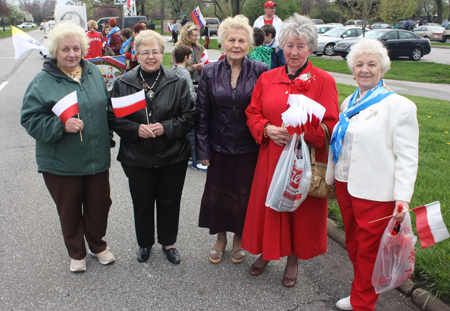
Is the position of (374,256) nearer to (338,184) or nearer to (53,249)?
(338,184)

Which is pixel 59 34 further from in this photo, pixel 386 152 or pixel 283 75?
pixel 386 152

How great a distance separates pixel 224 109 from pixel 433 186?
9.48ft

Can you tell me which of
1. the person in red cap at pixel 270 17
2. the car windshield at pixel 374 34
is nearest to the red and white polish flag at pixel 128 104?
the person in red cap at pixel 270 17

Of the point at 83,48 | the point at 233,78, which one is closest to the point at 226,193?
the point at 233,78

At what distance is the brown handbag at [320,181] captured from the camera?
8.92ft

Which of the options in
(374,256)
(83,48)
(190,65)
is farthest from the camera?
(190,65)

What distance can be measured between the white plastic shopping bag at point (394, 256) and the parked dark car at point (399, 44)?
18.4 metres

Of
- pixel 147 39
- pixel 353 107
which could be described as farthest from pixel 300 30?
pixel 147 39

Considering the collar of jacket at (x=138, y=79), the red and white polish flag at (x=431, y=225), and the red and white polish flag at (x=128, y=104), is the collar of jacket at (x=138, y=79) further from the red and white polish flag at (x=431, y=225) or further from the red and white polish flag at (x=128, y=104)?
the red and white polish flag at (x=431, y=225)

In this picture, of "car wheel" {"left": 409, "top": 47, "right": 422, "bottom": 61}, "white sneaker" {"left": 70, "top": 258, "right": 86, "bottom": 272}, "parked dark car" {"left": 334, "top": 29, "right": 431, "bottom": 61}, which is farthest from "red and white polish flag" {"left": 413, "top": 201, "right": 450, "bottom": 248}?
"car wheel" {"left": 409, "top": 47, "right": 422, "bottom": 61}

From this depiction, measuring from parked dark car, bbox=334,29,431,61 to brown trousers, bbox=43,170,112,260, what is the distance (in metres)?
18.3

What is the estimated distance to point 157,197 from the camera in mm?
3305

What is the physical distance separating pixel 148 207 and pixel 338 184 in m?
1.62

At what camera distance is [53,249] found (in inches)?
138
